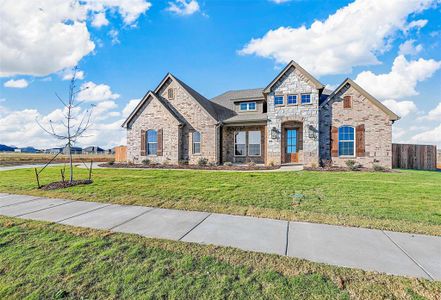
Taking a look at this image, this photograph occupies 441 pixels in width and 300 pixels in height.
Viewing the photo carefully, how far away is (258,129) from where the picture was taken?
58.9ft

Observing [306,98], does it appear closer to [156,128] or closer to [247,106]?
[247,106]

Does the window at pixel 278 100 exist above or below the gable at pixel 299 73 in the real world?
below

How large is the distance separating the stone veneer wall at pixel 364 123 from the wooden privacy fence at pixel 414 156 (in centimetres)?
230

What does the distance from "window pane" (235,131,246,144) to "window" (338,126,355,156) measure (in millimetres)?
7094

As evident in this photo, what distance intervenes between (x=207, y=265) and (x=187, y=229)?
1355mm

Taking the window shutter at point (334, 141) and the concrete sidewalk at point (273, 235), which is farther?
the window shutter at point (334, 141)

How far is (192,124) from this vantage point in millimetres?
17828

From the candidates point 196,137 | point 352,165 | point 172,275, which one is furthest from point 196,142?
point 172,275

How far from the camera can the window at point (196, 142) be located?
57.9ft

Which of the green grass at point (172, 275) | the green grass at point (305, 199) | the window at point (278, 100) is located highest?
the window at point (278, 100)

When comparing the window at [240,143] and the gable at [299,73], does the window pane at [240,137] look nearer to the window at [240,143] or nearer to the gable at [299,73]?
the window at [240,143]

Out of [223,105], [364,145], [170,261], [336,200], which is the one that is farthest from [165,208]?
[223,105]

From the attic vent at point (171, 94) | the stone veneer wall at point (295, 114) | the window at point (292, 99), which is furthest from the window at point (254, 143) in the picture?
the attic vent at point (171, 94)

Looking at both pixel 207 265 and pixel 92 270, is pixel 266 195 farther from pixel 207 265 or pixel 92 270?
pixel 92 270
